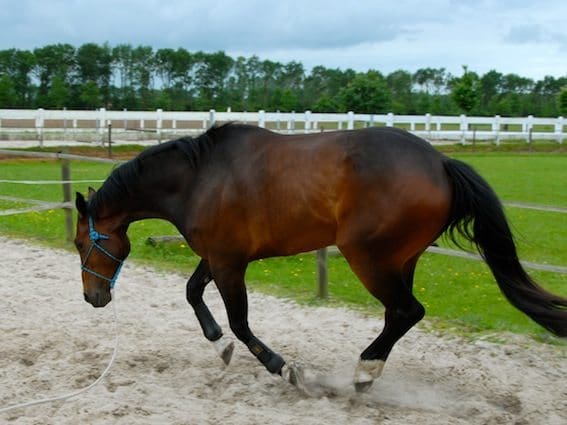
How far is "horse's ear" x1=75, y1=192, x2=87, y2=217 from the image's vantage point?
447 cm

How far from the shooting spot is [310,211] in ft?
13.6

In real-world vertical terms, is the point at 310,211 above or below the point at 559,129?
below

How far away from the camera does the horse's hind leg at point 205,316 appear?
15.4 feet

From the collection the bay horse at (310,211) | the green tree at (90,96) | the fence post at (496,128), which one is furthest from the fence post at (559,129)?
the bay horse at (310,211)

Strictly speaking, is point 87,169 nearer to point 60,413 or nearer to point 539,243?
point 539,243

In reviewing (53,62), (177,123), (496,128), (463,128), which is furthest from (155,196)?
(53,62)

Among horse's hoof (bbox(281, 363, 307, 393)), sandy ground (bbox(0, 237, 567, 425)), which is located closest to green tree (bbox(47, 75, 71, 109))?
sandy ground (bbox(0, 237, 567, 425))

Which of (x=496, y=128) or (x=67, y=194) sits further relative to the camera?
(x=496, y=128)

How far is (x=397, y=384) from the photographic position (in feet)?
14.6

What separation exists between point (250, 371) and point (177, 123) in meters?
26.9

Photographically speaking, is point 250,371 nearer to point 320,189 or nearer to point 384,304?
point 384,304

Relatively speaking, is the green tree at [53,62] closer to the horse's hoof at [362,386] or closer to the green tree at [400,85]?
the green tree at [400,85]

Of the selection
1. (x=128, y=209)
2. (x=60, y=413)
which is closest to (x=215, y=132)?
(x=128, y=209)

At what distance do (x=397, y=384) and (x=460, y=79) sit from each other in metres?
35.6
